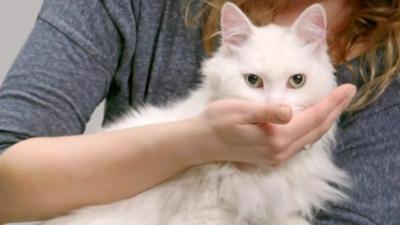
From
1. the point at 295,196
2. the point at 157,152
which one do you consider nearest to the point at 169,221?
the point at 157,152

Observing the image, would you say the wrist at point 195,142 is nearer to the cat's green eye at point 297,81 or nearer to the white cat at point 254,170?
the white cat at point 254,170

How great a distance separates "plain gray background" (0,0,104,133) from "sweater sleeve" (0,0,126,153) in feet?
2.88

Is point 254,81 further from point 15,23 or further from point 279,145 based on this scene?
point 15,23

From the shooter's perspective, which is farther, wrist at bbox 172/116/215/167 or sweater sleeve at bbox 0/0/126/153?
sweater sleeve at bbox 0/0/126/153

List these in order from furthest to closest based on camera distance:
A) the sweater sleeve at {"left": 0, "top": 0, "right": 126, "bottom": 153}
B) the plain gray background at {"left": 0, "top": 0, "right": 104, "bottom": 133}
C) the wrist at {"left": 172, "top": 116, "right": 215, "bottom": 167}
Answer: the plain gray background at {"left": 0, "top": 0, "right": 104, "bottom": 133} → the sweater sleeve at {"left": 0, "top": 0, "right": 126, "bottom": 153} → the wrist at {"left": 172, "top": 116, "right": 215, "bottom": 167}

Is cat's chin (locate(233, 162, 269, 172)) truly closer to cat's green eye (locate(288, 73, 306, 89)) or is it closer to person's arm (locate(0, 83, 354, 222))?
person's arm (locate(0, 83, 354, 222))

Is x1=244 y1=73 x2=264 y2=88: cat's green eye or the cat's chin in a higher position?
x1=244 y1=73 x2=264 y2=88: cat's green eye

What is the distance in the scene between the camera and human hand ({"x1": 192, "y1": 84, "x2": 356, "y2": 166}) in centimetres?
85

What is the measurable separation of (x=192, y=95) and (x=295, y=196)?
295mm

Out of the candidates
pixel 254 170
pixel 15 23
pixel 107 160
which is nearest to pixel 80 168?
pixel 107 160

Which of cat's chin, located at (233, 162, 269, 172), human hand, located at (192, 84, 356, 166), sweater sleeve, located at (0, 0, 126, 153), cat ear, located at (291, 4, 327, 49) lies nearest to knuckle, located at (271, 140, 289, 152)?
human hand, located at (192, 84, 356, 166)

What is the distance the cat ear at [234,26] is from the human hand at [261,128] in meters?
0.20

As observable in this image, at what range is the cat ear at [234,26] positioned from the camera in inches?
40.3

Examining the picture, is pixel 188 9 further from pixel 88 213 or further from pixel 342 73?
pixel 88 213
